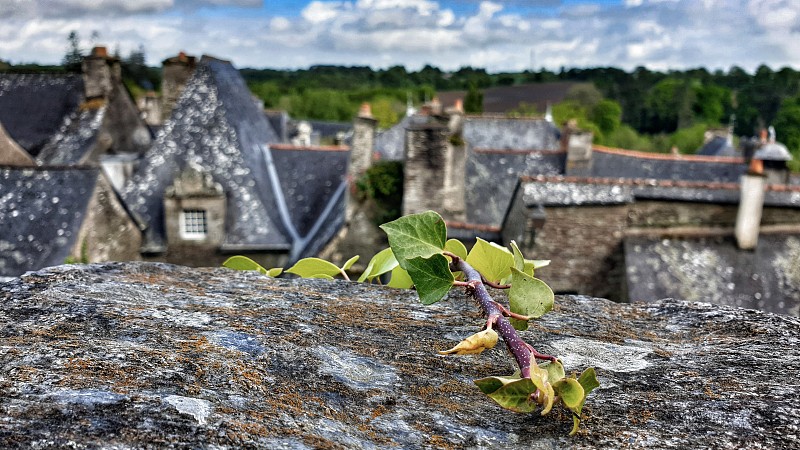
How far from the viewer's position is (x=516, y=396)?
1.56m

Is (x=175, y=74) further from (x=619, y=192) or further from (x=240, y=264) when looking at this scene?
(x=240, y=264)

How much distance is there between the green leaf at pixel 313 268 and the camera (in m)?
2.81

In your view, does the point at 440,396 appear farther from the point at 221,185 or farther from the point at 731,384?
the point at 221,185

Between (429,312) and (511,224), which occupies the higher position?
(429,312)

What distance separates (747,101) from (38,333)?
425 ft

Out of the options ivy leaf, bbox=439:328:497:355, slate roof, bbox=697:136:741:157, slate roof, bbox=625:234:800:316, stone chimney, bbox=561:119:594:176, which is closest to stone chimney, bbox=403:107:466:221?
slate roof, bbox=625:234:800:316

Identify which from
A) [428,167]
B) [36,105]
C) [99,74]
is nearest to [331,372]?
[428,167]

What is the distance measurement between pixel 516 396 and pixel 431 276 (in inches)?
18.1

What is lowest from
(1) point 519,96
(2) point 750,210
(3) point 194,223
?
(3) point 194,223

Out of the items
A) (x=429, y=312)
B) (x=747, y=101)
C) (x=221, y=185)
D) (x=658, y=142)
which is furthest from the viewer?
(x=747, y=101)

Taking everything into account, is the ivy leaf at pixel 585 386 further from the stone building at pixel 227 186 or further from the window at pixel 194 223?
the window at pixel 194 223

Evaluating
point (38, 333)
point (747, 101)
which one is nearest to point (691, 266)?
point (38, 333)

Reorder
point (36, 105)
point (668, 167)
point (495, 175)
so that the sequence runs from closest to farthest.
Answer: point (495, 175), point (36, 105), point (668, 167)

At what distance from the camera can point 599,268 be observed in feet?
45.9
